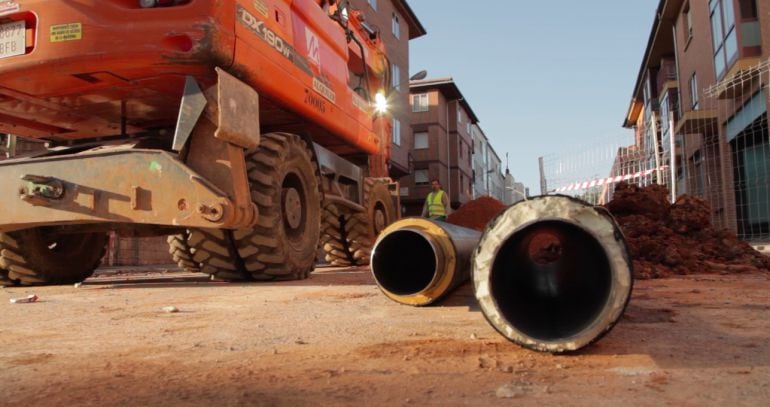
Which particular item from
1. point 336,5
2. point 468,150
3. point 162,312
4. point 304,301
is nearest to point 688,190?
point 336,5

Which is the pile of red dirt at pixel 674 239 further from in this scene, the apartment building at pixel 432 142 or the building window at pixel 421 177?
the building window at pixel 421 177

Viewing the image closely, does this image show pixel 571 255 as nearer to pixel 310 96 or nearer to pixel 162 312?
pixel 162 312

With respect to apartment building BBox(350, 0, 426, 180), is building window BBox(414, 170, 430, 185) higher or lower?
lower

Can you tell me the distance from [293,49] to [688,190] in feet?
45.0

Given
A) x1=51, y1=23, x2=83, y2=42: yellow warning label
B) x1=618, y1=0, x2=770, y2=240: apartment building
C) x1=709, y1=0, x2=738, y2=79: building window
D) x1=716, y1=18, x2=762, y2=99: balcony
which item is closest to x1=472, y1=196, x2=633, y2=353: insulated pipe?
x1=51, y1=23, x2=83, y2=42: yellow warning label

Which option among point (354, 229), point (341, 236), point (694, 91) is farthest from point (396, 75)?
point (354, 229)

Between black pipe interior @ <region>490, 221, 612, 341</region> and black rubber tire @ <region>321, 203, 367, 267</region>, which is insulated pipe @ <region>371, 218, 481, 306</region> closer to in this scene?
black pipe interior @ <region>490, 221, 612, 341</region>

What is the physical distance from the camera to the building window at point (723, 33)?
15.2 meters

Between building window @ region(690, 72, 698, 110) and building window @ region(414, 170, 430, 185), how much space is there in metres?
20.2

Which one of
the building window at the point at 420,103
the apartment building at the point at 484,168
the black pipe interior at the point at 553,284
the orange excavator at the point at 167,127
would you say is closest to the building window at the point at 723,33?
the orange excavator at the point at 167,127

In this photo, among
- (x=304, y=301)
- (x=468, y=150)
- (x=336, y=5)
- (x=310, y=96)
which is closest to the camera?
(x=304, y=301)

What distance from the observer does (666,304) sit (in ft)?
13.5

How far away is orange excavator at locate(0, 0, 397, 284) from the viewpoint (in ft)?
15.5

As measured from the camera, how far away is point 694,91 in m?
20.5
